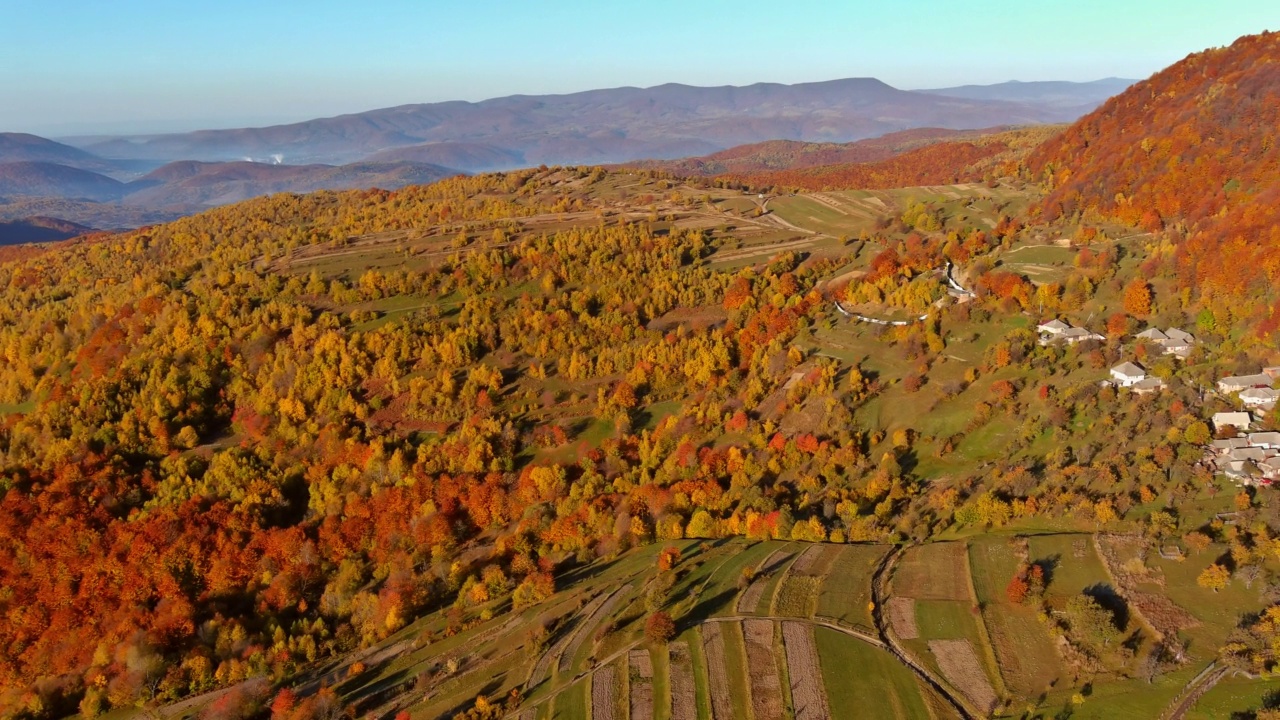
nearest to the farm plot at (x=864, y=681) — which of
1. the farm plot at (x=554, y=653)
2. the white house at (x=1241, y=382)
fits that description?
the farm plot at (x=554, y=653)

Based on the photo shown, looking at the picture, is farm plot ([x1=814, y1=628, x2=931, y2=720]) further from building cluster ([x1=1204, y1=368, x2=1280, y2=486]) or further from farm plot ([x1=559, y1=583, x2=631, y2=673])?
building cluster ([x1=1204, y1=368, x2=1280, y2=486])

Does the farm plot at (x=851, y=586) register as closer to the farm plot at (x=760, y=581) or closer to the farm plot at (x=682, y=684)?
the farm plot at (x=760, y=581)

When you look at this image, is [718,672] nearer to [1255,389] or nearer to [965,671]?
[965,671]

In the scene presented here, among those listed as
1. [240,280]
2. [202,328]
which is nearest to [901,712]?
→ [202,328]

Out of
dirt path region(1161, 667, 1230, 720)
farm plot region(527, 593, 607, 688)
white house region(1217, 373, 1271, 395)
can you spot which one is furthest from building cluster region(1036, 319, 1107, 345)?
farm plot region(527, 593, 607, 688)

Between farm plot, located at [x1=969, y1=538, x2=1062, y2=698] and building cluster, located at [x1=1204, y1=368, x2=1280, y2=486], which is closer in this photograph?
farm plot, located at [x1=969, y1=538, x2=1062, y2=698]

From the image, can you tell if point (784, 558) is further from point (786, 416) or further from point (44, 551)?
point (44, 551)

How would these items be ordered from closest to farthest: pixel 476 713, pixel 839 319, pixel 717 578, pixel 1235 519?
pixel 476 713
pixel 1235 519
pixel 717 578
pixel 839 319
